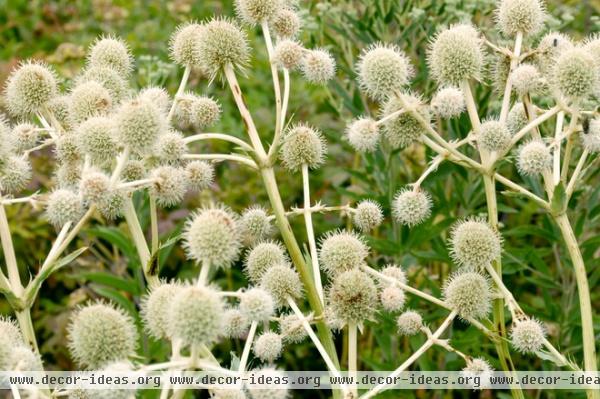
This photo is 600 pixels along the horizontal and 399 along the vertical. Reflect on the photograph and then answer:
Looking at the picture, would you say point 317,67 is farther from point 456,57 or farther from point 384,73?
point 456,57

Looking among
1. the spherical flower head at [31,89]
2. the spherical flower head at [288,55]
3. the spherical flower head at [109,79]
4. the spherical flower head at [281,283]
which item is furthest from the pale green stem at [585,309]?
the spherical flower head at [31,89]

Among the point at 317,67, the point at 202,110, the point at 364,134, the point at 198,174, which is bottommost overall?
the point at 198,174

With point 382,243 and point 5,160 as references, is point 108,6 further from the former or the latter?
point 5,160

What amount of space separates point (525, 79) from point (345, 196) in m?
2.03

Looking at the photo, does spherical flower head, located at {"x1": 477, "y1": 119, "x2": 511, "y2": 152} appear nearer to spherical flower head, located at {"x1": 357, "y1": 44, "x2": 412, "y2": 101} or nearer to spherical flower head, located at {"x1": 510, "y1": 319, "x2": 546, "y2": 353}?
spherical flower head, located at {"x1": 357, "y1": 44, "x2": 412, "y2": 101}

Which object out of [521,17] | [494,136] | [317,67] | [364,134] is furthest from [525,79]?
[317,67]

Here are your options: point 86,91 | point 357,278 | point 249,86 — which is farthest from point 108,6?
point 357,278

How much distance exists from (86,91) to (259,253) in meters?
0.82

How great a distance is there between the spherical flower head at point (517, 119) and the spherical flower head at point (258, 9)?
0.96 meters

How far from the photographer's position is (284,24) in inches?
127

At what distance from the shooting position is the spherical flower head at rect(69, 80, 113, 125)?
2.99m

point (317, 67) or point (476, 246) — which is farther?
point (317, 67)

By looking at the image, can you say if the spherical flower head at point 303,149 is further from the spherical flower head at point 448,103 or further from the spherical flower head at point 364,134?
the spherical flower head at point 448,103

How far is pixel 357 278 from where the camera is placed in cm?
282
